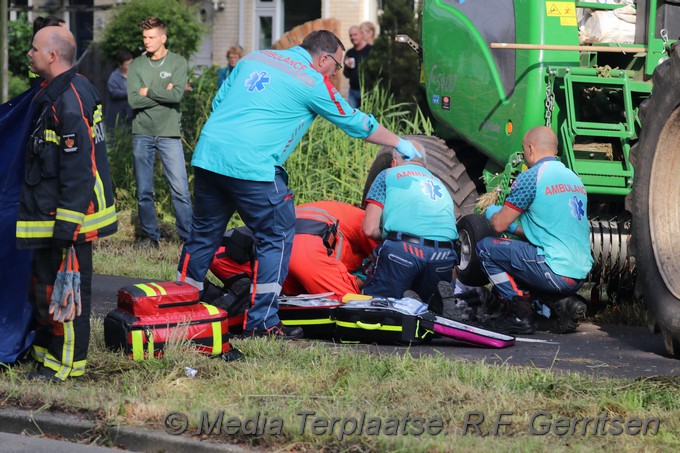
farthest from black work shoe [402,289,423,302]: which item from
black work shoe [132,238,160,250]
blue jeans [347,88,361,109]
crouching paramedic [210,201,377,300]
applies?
blue jeans [347,88,361,109]

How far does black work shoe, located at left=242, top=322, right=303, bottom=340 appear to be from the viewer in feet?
23.0

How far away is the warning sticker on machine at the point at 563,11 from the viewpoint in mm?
8141

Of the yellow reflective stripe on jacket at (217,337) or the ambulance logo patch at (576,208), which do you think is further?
the ambulance logo patch at (576,208)

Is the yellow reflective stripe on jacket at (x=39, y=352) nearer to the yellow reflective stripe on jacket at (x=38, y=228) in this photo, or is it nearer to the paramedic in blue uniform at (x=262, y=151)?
the yellow reflective stripe on jacket at (x=38, y=228)

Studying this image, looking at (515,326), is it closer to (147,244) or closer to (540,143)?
(540,143)

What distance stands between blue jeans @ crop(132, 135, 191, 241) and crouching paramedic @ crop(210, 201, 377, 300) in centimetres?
318

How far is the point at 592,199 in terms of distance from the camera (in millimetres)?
7969

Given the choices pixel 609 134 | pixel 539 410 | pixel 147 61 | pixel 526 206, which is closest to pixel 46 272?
pixel 539 410

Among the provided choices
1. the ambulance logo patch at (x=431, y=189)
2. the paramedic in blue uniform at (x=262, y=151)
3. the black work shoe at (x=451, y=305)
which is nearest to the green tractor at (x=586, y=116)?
the ambulance logo patch at (x=431, y=189)

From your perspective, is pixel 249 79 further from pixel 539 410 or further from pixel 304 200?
pixel 304 200

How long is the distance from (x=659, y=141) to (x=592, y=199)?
1344 millimetres

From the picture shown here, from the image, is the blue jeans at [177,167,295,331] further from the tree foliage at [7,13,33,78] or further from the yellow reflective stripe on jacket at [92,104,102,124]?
the tree foliage at [7,13,33,78]

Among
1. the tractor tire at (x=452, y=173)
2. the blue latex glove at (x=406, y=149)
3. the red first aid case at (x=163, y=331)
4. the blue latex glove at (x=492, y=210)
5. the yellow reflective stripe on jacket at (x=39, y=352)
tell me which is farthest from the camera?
the tractor tire at (x=452, y=173)

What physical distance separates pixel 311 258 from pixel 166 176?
12.8ft
